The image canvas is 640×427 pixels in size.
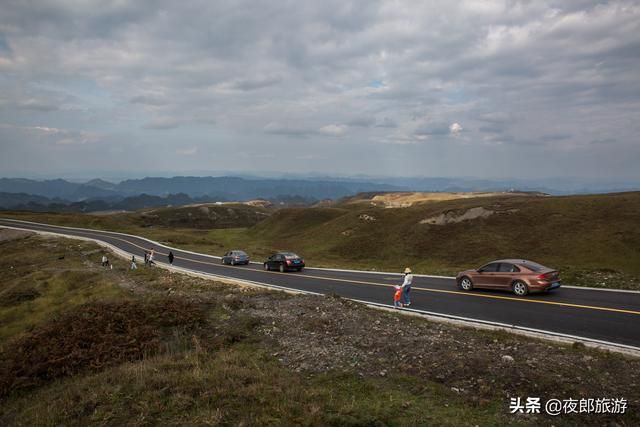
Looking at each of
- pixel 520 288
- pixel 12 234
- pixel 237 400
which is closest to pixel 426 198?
pixel 520 288

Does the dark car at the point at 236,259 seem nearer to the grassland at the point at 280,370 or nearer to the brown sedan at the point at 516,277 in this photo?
the grassland at the point at 280,370

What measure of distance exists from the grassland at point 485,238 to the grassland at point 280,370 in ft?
52.6

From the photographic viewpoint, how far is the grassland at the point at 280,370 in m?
A: 7.75

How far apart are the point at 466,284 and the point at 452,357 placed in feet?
39.6

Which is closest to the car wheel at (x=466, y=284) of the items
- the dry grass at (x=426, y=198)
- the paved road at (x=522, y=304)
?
the paved road at (x=522, y=304)

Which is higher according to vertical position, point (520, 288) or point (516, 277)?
point (516, 277)

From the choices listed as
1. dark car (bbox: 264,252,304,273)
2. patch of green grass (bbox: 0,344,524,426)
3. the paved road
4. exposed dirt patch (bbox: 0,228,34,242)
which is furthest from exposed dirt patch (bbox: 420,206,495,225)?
exposed dirt patch (bbox: 0,228,34,242)

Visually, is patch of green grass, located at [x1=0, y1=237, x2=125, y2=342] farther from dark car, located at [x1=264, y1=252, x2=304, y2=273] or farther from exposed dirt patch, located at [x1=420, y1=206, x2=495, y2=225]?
exposed dirt patch, located at [x1=420, y1=206, x2=495, y2=225]

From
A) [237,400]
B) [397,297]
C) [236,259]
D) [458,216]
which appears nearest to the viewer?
[237,400]

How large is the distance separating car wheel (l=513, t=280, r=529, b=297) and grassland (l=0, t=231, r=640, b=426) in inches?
281

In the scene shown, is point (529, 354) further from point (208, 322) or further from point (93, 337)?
point (93, 337)

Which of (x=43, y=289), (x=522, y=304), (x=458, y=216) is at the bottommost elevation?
(x=43, y=289)

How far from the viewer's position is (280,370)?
33.4 feet

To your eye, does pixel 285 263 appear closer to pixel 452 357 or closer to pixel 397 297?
pixel 397 297
